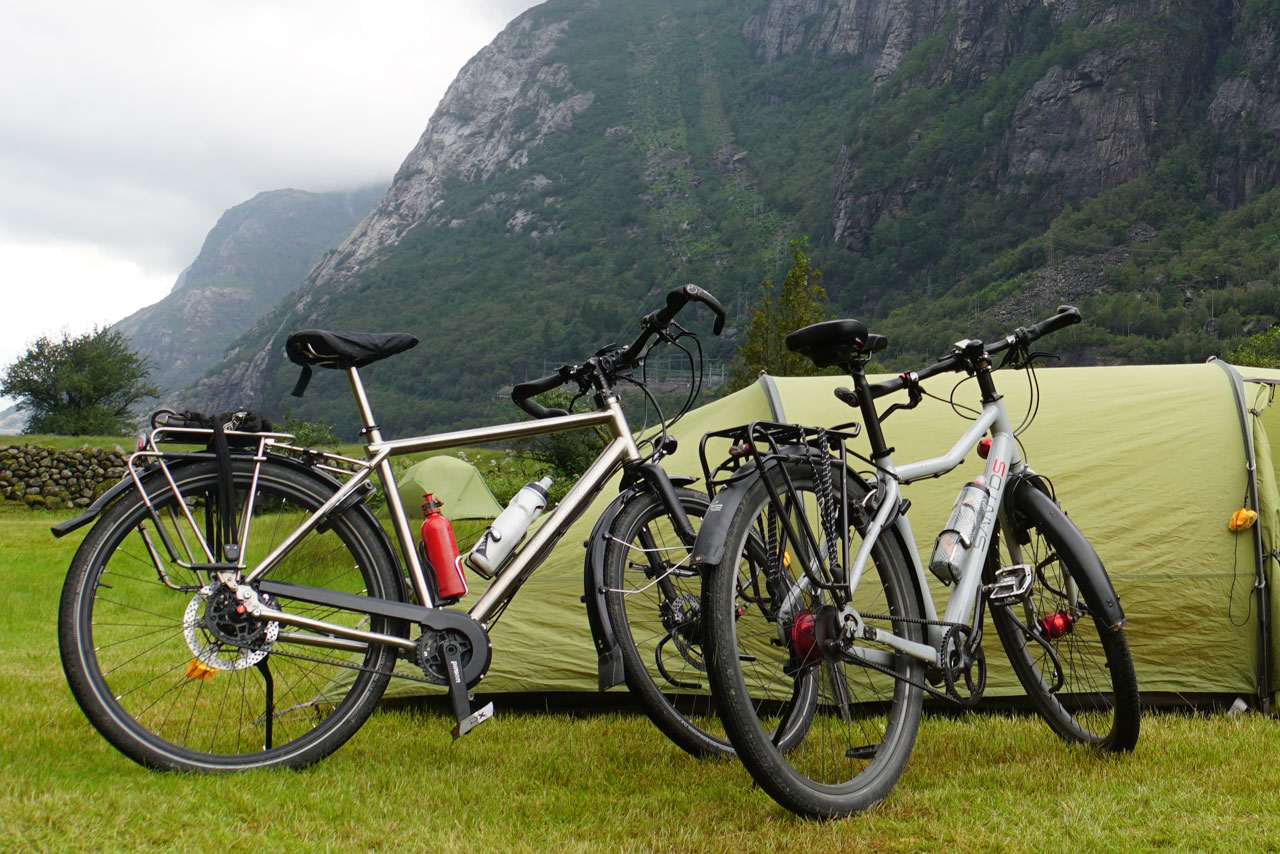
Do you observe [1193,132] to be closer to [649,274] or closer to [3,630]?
[649,274]

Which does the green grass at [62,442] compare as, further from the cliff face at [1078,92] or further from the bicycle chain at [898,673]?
the cliff face at [1078,92]

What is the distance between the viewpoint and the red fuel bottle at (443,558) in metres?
3.33

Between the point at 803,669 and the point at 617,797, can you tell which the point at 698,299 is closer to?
the point at 803,669

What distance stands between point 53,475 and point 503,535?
2604cm

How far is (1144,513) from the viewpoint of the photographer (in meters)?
4.35

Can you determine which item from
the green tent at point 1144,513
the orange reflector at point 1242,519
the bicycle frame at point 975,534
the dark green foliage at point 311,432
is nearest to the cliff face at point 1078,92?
the dark green foliage at point 311,432

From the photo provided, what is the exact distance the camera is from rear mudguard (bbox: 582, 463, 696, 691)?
10.2ft

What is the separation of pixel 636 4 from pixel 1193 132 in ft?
459

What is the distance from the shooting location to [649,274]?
121m

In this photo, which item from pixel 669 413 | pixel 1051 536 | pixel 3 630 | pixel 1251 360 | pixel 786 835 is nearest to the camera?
pixel 786 835

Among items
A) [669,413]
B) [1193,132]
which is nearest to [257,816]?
[669,413]

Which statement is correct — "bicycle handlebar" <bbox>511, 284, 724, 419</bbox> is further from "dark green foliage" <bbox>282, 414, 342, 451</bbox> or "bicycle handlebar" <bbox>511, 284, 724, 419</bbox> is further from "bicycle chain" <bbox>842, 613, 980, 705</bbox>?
"dark green foliage" <bbox>282, 414, 342, 451</bbox>

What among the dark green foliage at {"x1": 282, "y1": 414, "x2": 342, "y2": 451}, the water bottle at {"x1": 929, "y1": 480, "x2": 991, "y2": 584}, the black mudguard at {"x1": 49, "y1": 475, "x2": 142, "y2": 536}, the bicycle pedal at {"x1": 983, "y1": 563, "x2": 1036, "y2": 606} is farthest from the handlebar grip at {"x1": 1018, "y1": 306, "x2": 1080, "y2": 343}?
the dark green foliage at {"x1": 282, "y1": 414, "x2": 342, "y2": 451}

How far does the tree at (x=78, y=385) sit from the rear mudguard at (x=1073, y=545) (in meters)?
43.9
